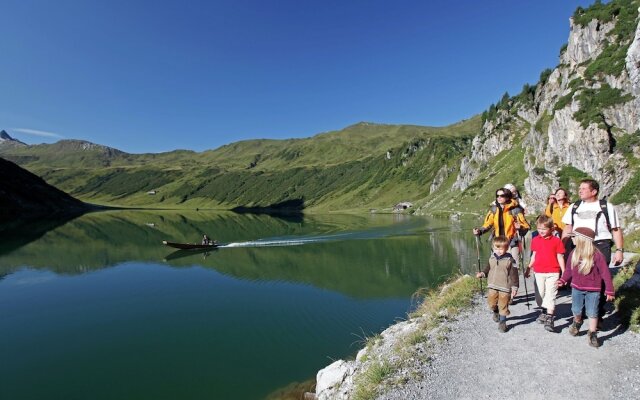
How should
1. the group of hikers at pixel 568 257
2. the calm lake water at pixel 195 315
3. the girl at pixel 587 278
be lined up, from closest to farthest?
1. the girl at pixel 587 278
2. the group of hikers at pixel 568 257
3. the calm lake water at pixel 195 315

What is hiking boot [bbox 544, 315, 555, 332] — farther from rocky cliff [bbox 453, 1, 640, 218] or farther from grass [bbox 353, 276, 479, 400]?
rocky cliff [bbox 453, 1, 640, 218]

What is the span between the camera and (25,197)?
165125 mm

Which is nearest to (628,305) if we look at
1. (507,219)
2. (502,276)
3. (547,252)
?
(547,252)

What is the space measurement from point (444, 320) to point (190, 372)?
1239 centimetres

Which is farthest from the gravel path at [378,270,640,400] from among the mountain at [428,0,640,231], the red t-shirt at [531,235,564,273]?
the mountain at [428,0,640,231]

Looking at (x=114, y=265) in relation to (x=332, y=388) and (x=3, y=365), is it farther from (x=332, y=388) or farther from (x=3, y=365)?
(x=332, y=388)

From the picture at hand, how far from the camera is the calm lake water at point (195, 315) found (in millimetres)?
18031

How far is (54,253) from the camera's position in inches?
2447

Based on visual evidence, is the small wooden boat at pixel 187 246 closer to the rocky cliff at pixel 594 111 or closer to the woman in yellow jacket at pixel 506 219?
the woman in yellow jacket at pixel 506 219

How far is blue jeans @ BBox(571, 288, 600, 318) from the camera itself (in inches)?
396

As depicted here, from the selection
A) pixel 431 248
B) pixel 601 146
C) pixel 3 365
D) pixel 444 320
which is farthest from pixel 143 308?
pixel 601 146

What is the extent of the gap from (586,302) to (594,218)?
246 cm

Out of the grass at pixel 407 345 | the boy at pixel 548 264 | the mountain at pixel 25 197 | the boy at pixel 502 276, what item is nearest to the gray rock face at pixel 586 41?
the grass at pixel 407 345

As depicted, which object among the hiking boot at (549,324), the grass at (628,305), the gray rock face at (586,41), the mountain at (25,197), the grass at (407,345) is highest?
the gray rock face at (586,41)
